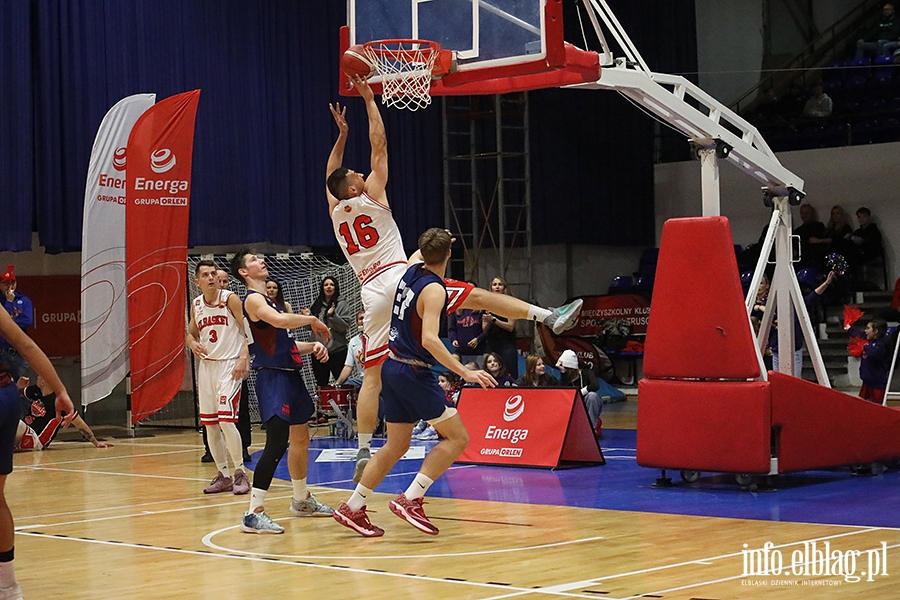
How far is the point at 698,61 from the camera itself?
2394 cm

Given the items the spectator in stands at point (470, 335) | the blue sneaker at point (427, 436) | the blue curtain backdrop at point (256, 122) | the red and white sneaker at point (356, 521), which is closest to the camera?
the red and white sneaker at point (356, 521)

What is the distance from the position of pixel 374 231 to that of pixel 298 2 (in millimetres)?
11429

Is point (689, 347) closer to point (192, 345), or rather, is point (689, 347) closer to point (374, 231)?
point (374, 231)

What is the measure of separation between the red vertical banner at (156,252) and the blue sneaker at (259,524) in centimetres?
789

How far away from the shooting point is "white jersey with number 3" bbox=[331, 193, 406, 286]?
888 centimetres

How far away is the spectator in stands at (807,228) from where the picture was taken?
19.9m

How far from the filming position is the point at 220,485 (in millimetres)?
10273

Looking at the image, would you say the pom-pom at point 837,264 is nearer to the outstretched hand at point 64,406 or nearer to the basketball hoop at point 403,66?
the basketball hoop at point 403,66

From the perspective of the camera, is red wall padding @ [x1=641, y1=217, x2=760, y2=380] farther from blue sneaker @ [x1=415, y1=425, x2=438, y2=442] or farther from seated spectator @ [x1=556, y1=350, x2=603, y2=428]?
blue sneaker @ [x1=415, y1=425, x2=438, y2=442]

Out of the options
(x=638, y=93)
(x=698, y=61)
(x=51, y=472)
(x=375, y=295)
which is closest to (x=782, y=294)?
(x=638, y=93)

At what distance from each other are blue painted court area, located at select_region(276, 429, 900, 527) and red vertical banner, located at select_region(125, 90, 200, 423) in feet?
13.0

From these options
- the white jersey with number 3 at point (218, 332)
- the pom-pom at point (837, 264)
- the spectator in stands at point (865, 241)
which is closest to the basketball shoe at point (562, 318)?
the white jersey with number 3 at point (218, 332)

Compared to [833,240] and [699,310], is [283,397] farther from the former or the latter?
[833,240]

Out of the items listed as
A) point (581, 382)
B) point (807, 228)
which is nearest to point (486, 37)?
point (581, 382)
